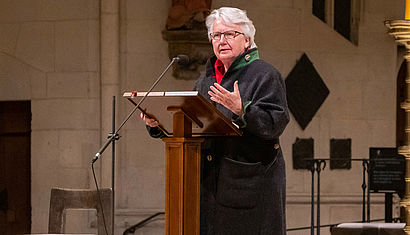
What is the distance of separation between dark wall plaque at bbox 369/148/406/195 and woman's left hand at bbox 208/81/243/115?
3.66 meters

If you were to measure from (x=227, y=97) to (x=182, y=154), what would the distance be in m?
0.27

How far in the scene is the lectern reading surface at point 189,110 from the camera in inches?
98.0

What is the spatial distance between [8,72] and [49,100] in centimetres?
50

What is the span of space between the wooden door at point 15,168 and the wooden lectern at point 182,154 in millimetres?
4663

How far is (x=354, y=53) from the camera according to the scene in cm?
697

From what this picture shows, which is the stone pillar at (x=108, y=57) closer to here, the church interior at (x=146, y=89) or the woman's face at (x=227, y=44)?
the church interior at (x=146, y=89)

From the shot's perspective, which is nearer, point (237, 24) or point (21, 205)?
point (237, 24)

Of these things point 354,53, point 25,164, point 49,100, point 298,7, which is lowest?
point 25,164

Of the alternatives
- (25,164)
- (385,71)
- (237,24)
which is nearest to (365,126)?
(385,71)

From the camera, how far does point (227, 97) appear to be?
2.55 metres

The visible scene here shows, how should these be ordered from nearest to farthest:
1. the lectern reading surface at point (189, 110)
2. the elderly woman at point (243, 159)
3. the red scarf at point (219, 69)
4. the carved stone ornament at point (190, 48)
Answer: the lectern reading surface at point (189, 110)
the elderly woman at point (243, 159)
the red scarf at point (219, 69)
the carved stone ornament at point (190, 48)

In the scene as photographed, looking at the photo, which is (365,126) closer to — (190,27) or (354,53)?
(354,53)

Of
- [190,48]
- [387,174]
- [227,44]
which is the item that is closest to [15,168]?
[190,48]

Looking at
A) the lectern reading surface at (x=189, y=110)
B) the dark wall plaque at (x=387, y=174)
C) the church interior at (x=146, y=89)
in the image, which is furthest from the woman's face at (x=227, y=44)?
the church interior at (x=146, y=89)
